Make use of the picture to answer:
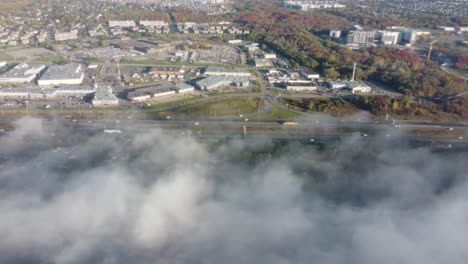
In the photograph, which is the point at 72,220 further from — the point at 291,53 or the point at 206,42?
the point at 206,42

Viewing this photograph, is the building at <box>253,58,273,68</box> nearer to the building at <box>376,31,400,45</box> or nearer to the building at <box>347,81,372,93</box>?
the building at <box>347,81,372,93</box>

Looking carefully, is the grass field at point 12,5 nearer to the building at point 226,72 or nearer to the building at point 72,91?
the building at point 72,91

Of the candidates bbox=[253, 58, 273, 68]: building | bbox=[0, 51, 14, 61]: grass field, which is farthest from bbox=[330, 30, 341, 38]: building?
bbox=[0, 51, 14, 61]: grass field

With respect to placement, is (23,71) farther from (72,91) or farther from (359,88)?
(359,88)

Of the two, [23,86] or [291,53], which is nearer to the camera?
[23,86]

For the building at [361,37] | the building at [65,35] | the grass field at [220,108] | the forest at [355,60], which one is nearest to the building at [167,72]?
the grass field at [220,108]

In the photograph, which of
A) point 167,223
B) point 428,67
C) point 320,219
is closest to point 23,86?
point 167,223
